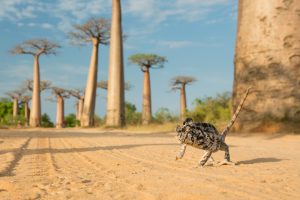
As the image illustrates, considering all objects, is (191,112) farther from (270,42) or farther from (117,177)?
(117,177)

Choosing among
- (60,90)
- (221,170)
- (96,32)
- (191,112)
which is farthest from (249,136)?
(60,90)

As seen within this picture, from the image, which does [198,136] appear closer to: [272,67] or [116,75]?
[272,67]

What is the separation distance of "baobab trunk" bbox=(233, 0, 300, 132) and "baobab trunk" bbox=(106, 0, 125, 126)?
32.3 ft

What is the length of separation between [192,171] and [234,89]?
7.16m

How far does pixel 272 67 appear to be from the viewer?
947 centimetres

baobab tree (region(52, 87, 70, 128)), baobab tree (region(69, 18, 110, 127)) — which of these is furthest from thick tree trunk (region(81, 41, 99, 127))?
baobab tree (region(52, 87, 70, 128))

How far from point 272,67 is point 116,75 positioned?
10.8 metres

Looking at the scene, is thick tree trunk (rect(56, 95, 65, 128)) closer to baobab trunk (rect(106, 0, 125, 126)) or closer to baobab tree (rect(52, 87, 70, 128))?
baobab tree (rect(52, 87, 70, 128))

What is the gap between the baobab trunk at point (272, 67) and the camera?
9203 mm

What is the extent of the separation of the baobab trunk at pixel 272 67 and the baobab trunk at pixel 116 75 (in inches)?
388

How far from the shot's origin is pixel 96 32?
27.0 m

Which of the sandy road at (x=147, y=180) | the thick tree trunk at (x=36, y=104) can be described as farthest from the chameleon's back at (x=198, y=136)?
the thick tree trunk at (x=36, y=104)

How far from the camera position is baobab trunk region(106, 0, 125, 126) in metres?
19.3

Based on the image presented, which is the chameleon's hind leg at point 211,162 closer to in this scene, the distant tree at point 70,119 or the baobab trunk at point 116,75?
the baobab trunk at point 116,75
